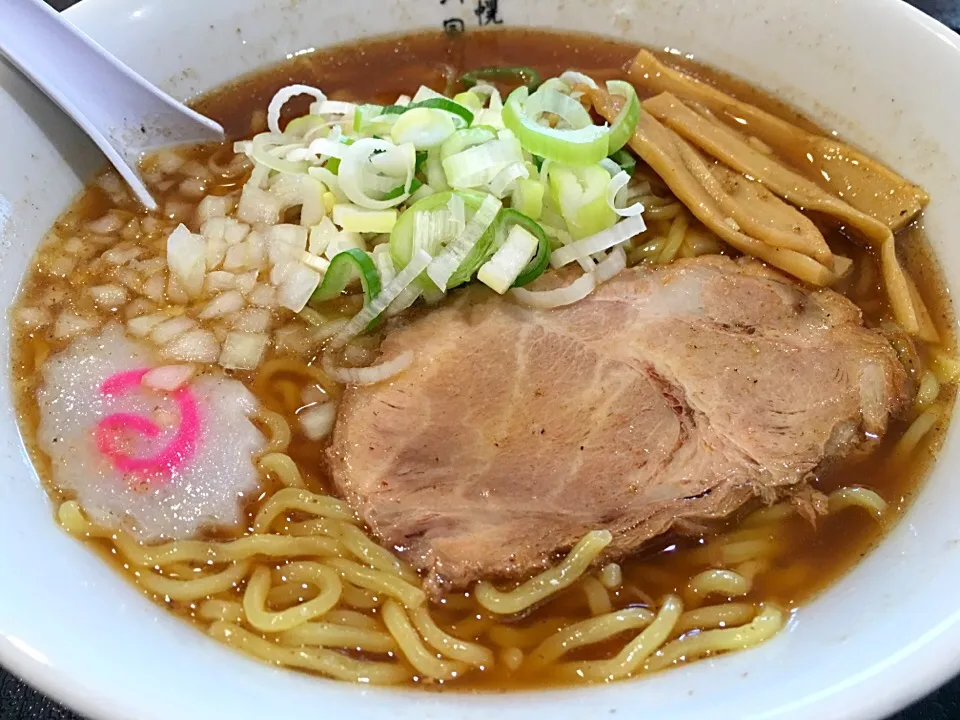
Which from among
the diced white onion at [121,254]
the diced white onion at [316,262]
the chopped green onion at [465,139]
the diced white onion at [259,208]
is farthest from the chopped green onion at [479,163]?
the diced white onion at [121,254]

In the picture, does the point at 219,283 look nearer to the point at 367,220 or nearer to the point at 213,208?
the point at 213,208

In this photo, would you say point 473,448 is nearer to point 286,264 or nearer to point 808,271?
point 286,264

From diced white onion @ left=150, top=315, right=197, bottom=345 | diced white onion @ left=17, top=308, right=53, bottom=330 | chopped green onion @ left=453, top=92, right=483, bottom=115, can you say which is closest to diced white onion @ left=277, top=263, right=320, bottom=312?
diced white onion @ left=150, top=315, right=197, bottom=345

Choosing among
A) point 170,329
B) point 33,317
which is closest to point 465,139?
point 170,329

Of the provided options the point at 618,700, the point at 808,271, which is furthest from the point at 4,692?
the point at 808,271

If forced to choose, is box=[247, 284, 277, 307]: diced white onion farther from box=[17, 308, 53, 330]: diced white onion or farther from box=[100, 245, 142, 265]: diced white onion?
box=[17, 308, 53, 330]: diced white onion
